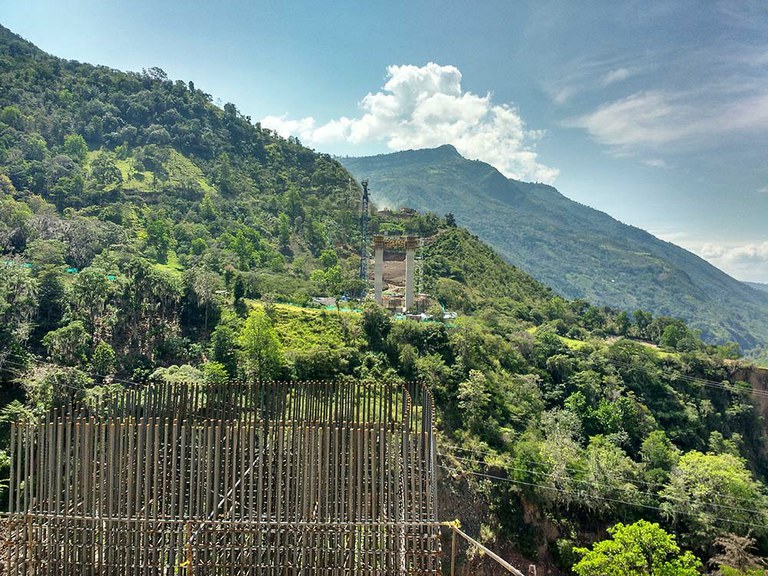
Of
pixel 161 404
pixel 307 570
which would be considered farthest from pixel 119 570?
pixel 161 404

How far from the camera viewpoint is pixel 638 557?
14.1 meters

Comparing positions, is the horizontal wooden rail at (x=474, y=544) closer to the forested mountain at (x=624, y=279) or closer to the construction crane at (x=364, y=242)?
the construction crane at (x=364, y=242)

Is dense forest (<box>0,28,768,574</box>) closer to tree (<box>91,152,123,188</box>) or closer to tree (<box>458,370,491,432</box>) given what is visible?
tree (<box>458,370,491,432</box>)

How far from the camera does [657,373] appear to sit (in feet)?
96.6

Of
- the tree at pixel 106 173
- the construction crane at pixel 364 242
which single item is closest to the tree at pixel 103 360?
the construction crane at pixel 364 242

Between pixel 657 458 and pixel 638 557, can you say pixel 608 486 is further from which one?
pixel 638 557

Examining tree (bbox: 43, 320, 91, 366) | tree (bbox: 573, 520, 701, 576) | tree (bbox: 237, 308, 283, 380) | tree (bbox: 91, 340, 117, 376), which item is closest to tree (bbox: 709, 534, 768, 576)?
tree (bbox: 573, 520, 701, 576)

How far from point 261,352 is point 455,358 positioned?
10902mm

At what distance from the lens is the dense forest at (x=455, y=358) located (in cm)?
1834

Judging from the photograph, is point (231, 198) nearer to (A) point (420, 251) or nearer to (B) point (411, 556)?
(A) point (420, 251)

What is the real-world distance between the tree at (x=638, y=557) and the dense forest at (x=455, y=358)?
0.10 metres

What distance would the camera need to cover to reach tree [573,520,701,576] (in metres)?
13.9

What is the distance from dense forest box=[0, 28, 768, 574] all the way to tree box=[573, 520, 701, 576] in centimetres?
10

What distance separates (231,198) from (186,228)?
15.2 metres
